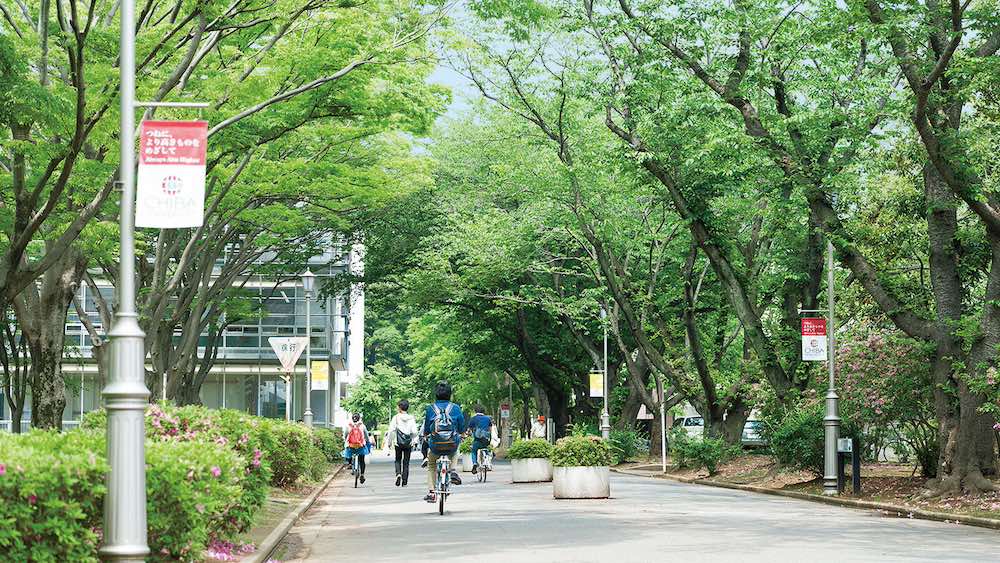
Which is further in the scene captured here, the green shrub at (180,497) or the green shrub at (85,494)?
the green shrub at (180,497)

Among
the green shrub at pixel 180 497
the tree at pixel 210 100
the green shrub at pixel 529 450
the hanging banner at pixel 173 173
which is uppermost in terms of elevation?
the tree at pixel 210 100

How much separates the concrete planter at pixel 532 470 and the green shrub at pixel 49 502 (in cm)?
2397

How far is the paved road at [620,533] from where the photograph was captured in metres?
13.8

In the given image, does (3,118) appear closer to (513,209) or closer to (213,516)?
(213,516)

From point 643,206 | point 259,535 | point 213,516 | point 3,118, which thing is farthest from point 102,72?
point 643,206

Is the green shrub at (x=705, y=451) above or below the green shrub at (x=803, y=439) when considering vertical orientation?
below

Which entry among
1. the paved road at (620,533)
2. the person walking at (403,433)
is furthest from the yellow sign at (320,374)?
the paved road at (620,533)

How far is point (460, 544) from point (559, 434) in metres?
42.4

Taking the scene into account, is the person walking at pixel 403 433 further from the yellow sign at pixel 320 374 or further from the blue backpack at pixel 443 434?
the yellow sign at pixel 320 374

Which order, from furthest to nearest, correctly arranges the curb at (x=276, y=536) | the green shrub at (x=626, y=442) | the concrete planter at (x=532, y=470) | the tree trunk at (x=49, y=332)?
1. the green shrub at (x=626, y=442)
2. the concrete planter at (x=532, y=470)
3. the tree trunk at (x=49, y=332)
4. the curb at (x=276, y=536)

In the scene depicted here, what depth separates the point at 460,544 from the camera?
15.0 m

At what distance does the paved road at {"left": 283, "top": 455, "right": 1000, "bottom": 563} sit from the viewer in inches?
545

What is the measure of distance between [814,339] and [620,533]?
44.0 feet

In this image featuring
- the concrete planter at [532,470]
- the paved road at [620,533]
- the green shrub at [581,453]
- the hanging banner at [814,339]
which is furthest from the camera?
the concrete planter at [532,470]
